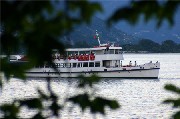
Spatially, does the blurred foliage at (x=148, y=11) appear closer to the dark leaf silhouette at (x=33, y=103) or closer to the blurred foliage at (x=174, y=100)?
the dark leaf silhouette at (x=33, y=103)

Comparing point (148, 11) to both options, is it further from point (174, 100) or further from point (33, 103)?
point (174, 100)

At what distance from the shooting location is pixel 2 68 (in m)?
3.18

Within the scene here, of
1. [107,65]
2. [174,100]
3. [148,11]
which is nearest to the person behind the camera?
[148,11]

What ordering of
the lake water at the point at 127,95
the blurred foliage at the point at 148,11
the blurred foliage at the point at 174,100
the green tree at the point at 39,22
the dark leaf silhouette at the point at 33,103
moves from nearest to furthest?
the green tree at the point at 39,22 → the blurred foliage at the point at 148,11 → the dark leaf silhouette at the point at 33,103 → the blurred foliage at the point at 174,100 → the lake water at the point at 127,95

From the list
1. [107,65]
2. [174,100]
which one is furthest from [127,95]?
[174,100]

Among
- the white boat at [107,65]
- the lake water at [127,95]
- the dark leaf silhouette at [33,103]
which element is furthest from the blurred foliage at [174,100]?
the white boat at [107,65]

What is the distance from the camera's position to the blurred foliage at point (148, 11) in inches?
111

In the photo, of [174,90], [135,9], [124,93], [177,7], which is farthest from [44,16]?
[124,93]

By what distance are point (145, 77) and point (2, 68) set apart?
58404mm

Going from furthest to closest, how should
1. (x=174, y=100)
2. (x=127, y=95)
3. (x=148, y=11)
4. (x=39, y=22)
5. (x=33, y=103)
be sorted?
(x=127, y=95) < (x=174, y=100) < (x=33, y=103) < (x=148, y=11) < (x=39, y=22)

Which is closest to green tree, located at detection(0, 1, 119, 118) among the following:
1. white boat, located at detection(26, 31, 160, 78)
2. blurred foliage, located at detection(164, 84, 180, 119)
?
blurred foliage, located at detection(164, 84, 180, 119)

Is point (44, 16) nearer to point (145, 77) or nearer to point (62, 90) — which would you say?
point (62, 90)

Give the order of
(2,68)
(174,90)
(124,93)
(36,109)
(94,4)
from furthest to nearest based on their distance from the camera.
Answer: (124,93), (174,90), (36,109), (2,68), (94,4)

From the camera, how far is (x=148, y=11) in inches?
113
